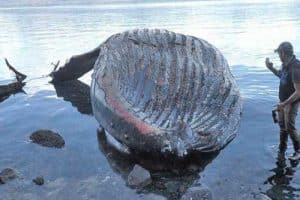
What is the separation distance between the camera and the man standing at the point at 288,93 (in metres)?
9.27

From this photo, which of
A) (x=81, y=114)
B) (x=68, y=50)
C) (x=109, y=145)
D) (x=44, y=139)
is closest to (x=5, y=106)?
(x=81, y=114)

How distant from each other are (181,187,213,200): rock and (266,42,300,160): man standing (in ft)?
7.57

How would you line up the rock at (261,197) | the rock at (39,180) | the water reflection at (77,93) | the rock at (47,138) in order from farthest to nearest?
1. the water reflection at (77,93)
2. the rock at (47,138)
3. the rock at (39,180)
4. the rock at (261,197)

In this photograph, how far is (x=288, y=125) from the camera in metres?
9.94

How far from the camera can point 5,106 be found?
51.4ft

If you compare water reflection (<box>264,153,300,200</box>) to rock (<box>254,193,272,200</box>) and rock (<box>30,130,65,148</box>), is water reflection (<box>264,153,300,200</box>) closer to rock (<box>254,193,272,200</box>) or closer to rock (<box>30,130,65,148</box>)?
rock (<box>254,193,272,200</box>)

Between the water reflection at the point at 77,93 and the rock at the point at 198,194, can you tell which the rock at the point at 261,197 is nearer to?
the rock at the point at 198,194

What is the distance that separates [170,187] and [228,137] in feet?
7.11

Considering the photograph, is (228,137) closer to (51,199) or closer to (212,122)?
(212,122)

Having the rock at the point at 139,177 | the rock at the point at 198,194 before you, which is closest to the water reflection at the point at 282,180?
the rock at the point at 198,194

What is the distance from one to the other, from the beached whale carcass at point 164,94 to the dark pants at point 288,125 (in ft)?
3.53

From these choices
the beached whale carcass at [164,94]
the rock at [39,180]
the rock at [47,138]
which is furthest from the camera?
the rock at [47,138]

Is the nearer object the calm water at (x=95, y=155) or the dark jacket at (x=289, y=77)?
the calm water at (x=95, y=155)

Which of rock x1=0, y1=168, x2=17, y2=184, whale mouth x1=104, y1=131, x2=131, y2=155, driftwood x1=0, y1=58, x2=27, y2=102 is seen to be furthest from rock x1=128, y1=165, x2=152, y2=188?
driftwood x1=0, y1=58, x2=27, y2=102
